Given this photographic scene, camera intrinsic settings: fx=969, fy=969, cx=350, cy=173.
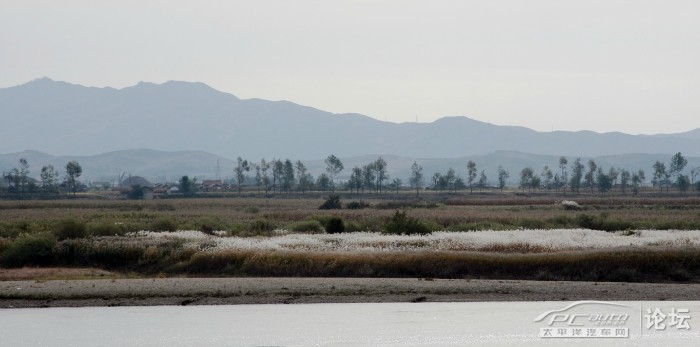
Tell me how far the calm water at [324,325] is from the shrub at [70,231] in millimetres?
15555

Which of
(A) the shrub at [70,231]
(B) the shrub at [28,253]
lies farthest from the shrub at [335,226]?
(B) the shrub at [28,253]

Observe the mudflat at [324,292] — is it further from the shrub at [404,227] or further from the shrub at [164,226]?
the shrub at [164,226]

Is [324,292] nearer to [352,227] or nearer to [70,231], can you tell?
[70,231]

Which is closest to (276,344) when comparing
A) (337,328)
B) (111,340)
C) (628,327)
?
(337,328)

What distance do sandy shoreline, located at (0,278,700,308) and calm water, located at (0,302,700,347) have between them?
942 millimetres

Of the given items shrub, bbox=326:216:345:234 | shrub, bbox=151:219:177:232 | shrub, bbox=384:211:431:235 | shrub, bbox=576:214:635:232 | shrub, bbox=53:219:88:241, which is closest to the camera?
shrub, bbox=53:219:88:241

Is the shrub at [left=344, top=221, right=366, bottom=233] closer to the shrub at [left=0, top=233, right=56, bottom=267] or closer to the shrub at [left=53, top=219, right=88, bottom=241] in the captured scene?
the shrub at [left=53, top=219, right=88, bottom=241]

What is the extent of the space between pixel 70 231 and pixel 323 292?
716 inches

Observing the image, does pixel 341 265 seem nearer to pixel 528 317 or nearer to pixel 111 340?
pixel 528 317

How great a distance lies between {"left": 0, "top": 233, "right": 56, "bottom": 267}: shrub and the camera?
3897cm

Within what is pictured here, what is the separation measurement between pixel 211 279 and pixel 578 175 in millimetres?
140572

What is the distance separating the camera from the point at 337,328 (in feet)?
81.0

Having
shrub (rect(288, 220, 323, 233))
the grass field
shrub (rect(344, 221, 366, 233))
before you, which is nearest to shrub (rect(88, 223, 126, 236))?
the grass field

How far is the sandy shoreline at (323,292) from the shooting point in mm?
29438
